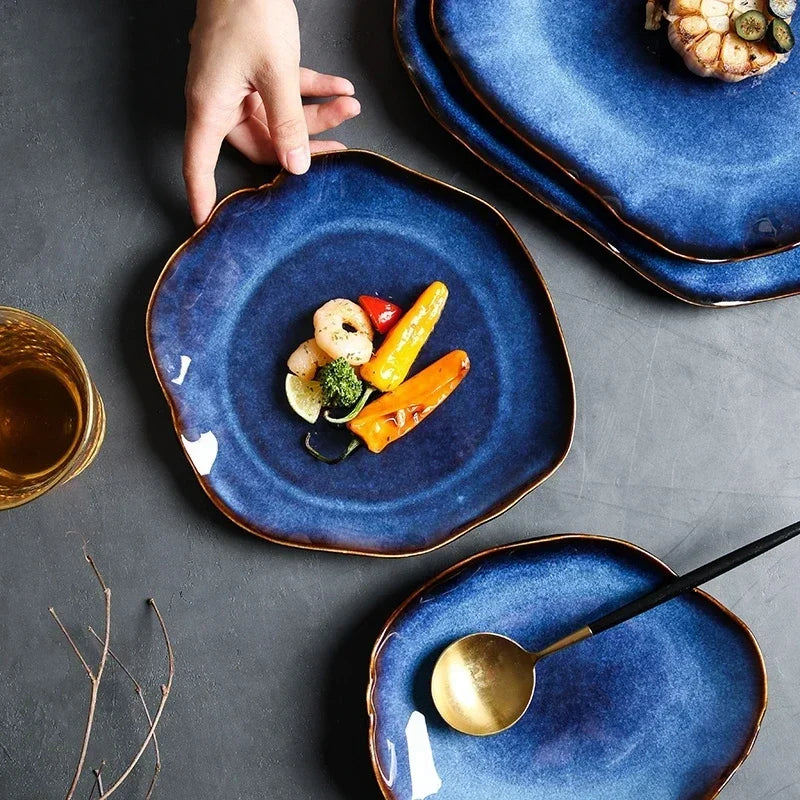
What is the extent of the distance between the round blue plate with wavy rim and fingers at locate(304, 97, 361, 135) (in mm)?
1034

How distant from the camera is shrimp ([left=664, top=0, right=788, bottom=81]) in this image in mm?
1824

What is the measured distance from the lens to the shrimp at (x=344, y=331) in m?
1.83

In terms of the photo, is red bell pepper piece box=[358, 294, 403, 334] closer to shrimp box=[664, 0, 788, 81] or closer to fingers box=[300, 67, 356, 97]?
fingers box=[300, 67, 356, 97]

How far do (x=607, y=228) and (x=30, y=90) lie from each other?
1393mm

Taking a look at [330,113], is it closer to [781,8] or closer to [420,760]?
[781,8]

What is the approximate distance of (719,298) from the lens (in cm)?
186

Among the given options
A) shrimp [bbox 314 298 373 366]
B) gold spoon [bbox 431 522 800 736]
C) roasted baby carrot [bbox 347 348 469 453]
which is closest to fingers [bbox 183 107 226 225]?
shrimp [bbox 314 298 373 366]

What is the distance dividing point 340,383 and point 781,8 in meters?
1.25

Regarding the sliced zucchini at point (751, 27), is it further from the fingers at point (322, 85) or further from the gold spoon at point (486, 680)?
the gold spoon at point (486, 680)

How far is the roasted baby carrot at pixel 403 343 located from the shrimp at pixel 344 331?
1.4 inches

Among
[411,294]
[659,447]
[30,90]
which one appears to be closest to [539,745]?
[659,447]

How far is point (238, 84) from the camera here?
1.76 meters

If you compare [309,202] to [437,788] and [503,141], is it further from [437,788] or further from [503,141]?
[437,788]

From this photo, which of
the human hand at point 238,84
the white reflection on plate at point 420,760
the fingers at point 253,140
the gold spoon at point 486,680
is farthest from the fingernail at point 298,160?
the white reflection on plate at point 420,760
